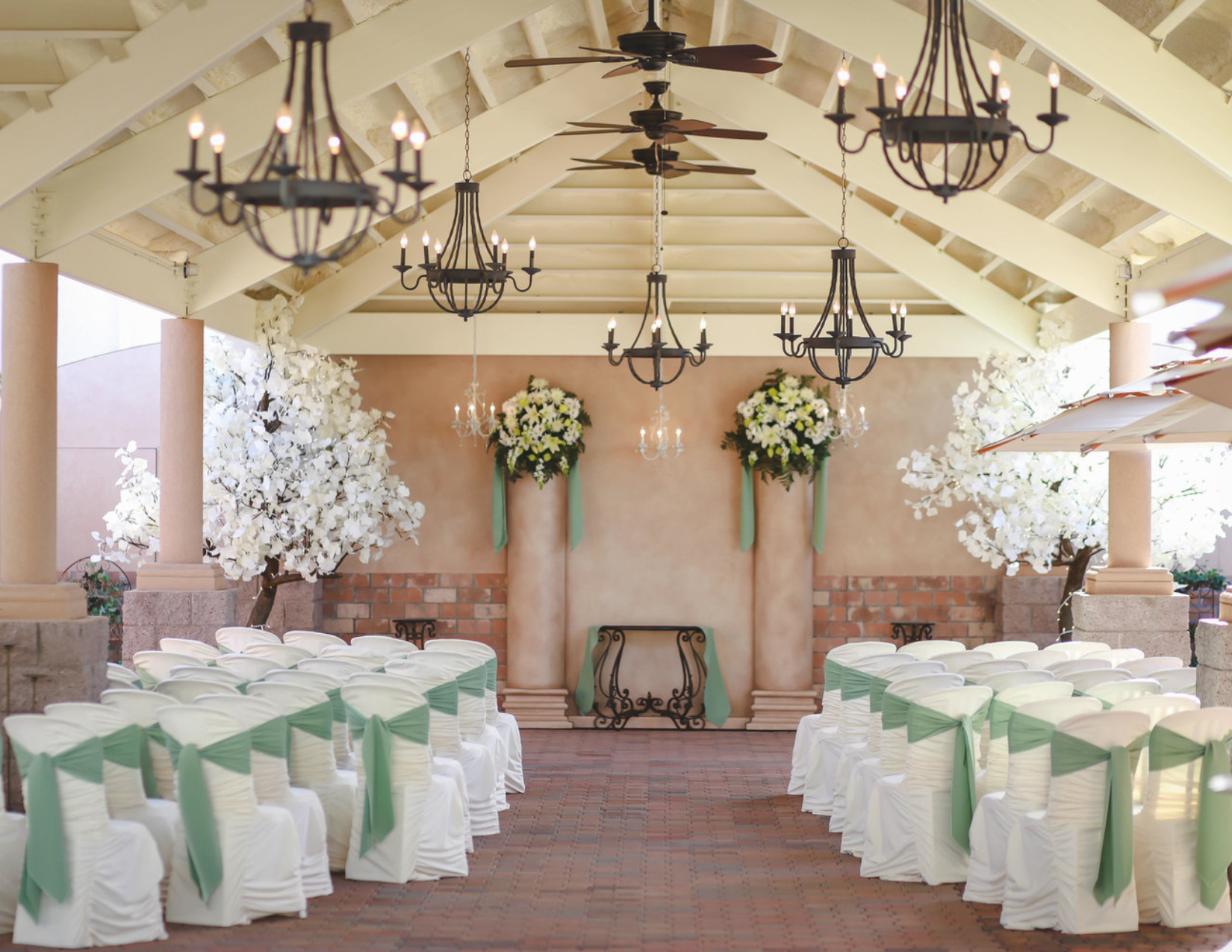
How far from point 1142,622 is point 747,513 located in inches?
155

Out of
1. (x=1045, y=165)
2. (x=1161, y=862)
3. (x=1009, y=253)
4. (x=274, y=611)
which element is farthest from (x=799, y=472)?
(x=1161, y=862)

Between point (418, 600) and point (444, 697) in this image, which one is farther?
point (418, 600)

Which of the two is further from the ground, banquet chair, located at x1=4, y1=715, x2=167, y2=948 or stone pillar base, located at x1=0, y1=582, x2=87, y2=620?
stone pillar base, located at x1=0, y1=582, x2=87, y2=620

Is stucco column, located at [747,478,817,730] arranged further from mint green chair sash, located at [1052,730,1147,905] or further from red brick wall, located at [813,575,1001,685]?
mint green chair sash, located at [1052,730,1147,905]

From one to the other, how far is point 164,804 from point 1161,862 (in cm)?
463

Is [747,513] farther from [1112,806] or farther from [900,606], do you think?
[1112,806]

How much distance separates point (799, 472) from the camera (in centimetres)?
1254

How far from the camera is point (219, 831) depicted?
5938 mm

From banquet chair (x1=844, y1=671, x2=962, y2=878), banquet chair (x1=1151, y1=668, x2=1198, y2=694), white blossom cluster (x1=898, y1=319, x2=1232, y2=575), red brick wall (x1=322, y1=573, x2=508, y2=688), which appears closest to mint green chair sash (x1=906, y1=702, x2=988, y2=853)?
banquet chair (x1=844, y1=671, x2=962, y2=878)

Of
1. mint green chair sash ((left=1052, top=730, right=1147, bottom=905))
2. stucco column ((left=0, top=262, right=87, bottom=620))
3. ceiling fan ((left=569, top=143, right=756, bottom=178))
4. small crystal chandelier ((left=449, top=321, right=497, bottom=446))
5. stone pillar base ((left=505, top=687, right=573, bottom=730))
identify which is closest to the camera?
mint green chair sash ((left=1052, top=730, right=1147, bottom=905))

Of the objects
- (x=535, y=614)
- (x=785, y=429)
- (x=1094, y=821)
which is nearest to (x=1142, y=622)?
(x=785, y=429)

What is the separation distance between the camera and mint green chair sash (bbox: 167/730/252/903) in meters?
5.87

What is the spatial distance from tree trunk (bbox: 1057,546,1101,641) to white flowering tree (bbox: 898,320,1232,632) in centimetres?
1

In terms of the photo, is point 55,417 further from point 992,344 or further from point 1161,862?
point 992,344
